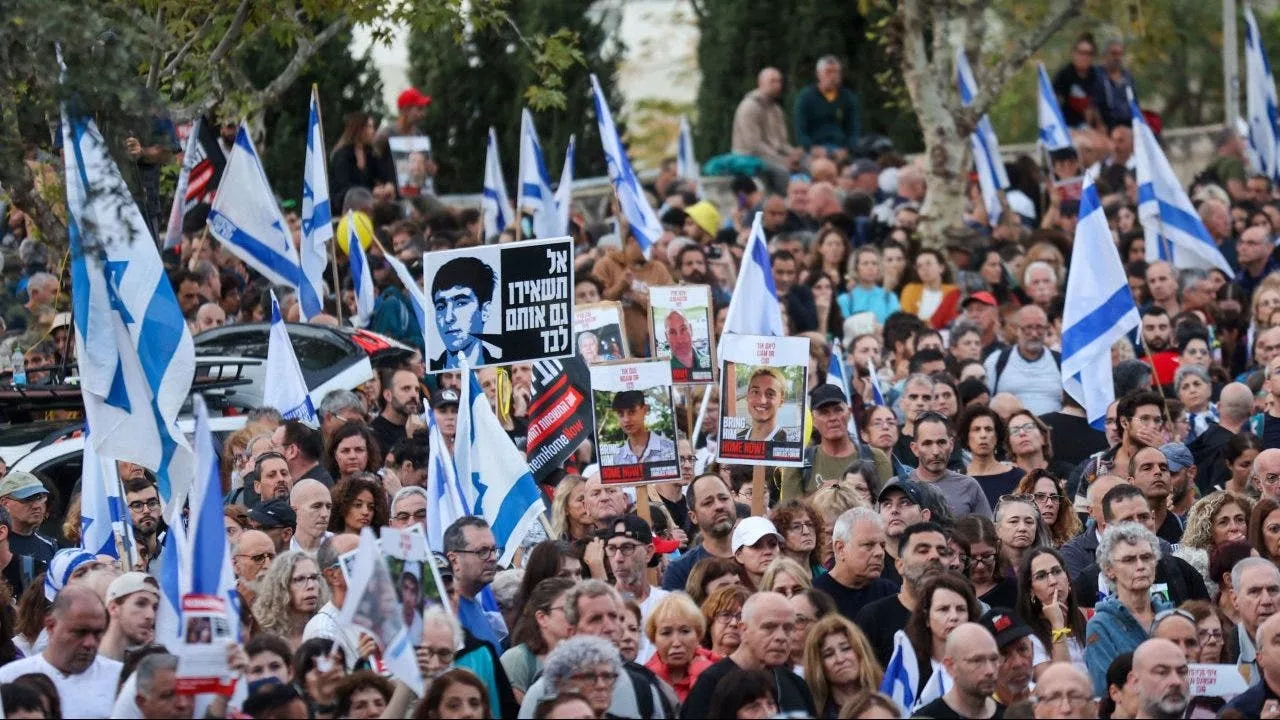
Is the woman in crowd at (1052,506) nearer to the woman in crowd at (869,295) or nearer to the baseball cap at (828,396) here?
the baseball cap at (828,396)

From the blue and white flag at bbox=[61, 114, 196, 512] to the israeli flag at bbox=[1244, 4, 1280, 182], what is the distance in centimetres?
1493

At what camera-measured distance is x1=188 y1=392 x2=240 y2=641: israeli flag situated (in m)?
10.4

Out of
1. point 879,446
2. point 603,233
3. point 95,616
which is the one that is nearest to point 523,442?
point 879,446

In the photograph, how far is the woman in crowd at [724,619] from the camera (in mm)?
12266

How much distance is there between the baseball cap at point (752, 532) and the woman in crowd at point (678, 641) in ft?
4.20

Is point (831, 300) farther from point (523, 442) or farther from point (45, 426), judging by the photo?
point (45, 426)

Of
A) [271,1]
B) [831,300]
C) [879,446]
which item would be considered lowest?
[879,446]

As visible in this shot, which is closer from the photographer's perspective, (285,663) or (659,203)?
(285,663)

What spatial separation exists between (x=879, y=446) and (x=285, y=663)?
6067mm

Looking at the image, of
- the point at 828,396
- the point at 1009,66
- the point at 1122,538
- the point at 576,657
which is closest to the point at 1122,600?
the point at 1122,538

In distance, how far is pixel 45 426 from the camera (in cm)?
1633

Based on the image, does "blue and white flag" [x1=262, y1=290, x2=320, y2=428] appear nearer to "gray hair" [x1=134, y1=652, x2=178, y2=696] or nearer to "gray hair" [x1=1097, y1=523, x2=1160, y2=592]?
"gray hair" [x1=1097, y1=523, x2=1160, y2=592]

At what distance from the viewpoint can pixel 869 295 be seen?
21.3 m

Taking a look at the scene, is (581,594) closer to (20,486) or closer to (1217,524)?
(20,486)
